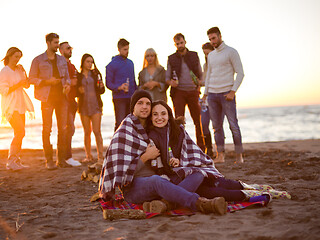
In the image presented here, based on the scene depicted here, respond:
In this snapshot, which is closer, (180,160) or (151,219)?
(151,219)

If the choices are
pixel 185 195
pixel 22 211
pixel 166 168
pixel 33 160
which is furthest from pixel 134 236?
pixel 33 160

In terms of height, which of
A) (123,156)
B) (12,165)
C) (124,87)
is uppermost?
(124,87)

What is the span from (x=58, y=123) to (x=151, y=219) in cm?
372

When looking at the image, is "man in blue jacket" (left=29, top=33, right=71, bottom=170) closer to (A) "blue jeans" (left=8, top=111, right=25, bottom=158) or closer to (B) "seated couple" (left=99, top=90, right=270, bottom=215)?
(A) "blue jeans" (left=8, top=111, right=25, bottom=158)

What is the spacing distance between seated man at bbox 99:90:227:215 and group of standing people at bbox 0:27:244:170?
2.44 meters

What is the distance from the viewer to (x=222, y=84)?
Result: 227 inches

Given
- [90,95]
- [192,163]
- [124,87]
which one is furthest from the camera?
[90,95]

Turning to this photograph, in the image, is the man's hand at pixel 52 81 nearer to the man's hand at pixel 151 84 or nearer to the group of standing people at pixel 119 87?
the group of standing people at pixel 119 87

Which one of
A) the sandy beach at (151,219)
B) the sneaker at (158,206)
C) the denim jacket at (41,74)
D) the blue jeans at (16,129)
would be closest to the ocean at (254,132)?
the blue jeans at (16,129)

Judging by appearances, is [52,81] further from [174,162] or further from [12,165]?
[174,162]

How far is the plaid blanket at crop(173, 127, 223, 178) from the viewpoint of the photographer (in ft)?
10.7

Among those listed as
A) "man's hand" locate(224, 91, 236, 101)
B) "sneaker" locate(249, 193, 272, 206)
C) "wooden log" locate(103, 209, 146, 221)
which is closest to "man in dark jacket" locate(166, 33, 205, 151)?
"man's hand" locate(224, 91, 236, 101)

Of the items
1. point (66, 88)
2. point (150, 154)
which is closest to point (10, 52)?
point (66, 88)

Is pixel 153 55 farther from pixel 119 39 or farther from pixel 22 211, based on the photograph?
pixel 22 211
